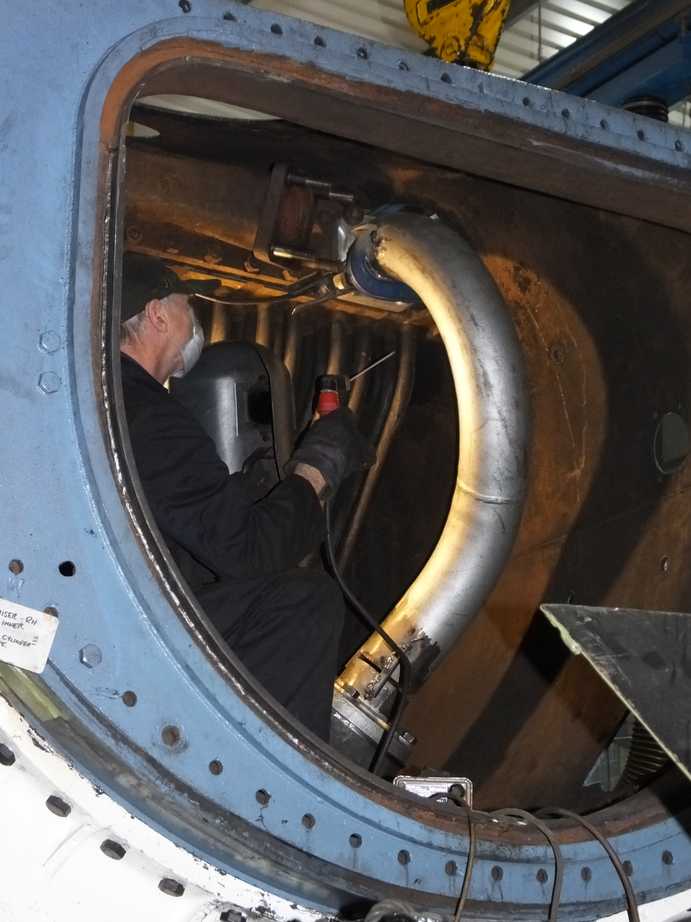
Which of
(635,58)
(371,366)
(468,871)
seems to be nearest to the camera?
(468,871)

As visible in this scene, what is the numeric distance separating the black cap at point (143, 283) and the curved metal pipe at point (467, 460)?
0.46m

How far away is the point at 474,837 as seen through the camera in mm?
1526

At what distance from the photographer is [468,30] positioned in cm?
210

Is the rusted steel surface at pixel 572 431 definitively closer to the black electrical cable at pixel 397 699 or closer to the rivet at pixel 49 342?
the black electrical cable at pixel 397 699

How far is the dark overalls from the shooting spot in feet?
5.76

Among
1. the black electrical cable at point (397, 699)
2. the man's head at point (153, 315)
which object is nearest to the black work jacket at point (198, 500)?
the man's head at point (153, 315)

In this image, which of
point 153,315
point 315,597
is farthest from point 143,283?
point 315,597

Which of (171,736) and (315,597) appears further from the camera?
(315,597)

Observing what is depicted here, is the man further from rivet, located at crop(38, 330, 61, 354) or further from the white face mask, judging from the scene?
rivet, located at crop(38, 330, 61, 354)

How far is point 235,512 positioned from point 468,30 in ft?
3.13

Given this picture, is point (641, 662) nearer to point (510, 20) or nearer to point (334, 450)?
point (334, 450)

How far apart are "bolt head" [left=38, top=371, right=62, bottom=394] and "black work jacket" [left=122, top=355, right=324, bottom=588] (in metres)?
0.44

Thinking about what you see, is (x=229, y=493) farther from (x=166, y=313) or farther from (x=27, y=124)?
(x=27, y=124)

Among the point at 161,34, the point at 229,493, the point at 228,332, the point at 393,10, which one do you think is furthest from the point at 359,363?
the point at 393,10
